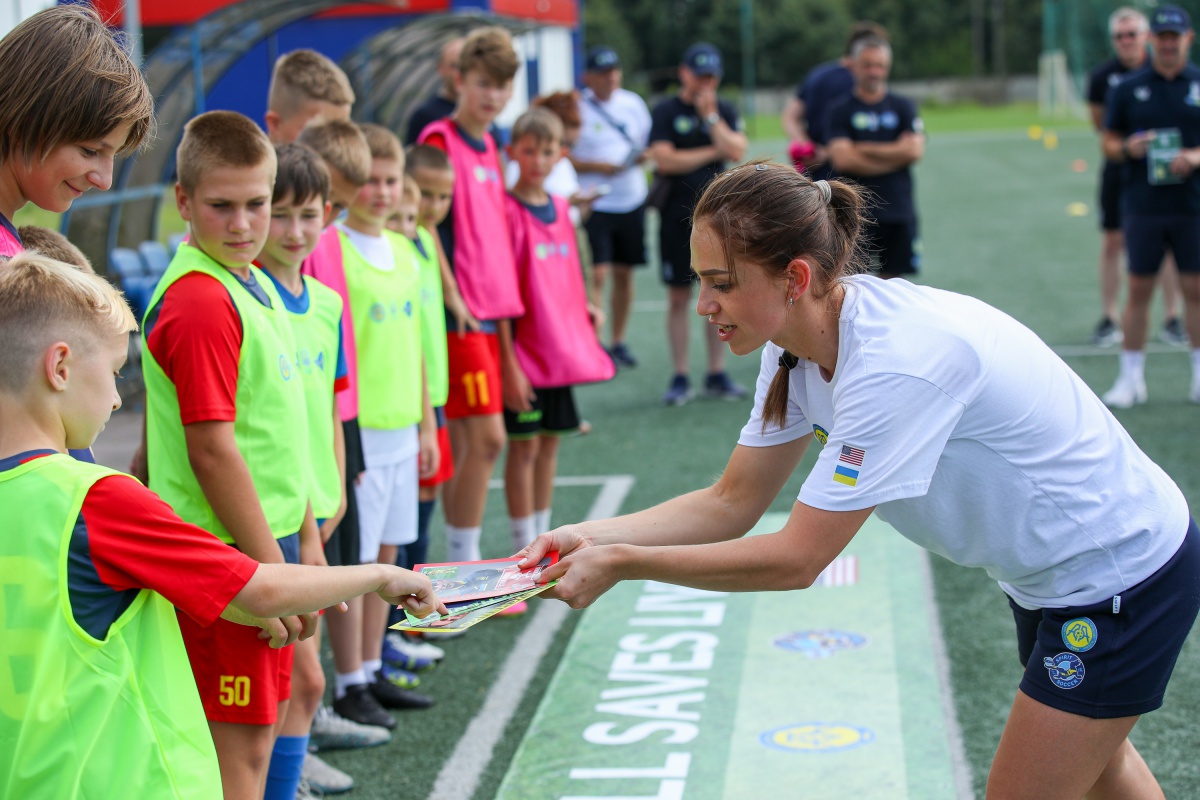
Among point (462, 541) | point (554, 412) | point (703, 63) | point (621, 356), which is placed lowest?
point (621, 356)

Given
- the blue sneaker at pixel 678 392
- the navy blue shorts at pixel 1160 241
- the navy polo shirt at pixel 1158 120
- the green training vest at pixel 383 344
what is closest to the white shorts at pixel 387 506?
the green training vest at pixel 383 344

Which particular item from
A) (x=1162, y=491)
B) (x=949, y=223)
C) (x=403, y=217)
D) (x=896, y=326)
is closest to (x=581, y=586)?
(x=896, y=326)

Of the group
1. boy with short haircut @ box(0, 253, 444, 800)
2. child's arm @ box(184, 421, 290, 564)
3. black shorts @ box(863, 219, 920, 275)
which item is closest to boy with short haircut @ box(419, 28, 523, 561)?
child's arm @ box(184, 421, 290, 564)

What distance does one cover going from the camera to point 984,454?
95.9 inches

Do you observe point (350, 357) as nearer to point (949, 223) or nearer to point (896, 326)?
point (896, 326)

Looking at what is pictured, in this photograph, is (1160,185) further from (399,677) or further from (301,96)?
(399,677)

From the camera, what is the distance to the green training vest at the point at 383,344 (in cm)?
409

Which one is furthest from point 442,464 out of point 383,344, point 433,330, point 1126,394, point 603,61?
point 603,61

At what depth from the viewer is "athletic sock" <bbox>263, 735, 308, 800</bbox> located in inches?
127

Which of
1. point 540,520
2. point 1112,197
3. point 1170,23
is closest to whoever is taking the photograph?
point 540,520

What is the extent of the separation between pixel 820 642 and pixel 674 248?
4.74m

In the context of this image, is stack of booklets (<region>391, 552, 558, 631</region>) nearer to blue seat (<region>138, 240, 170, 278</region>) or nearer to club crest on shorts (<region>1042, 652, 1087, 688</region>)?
club crest on shorts (<region>1042, 652, 1087, 688</region>)

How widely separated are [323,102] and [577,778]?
95.9 inches

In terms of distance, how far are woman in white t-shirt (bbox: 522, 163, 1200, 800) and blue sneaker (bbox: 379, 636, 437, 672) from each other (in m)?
2.28
